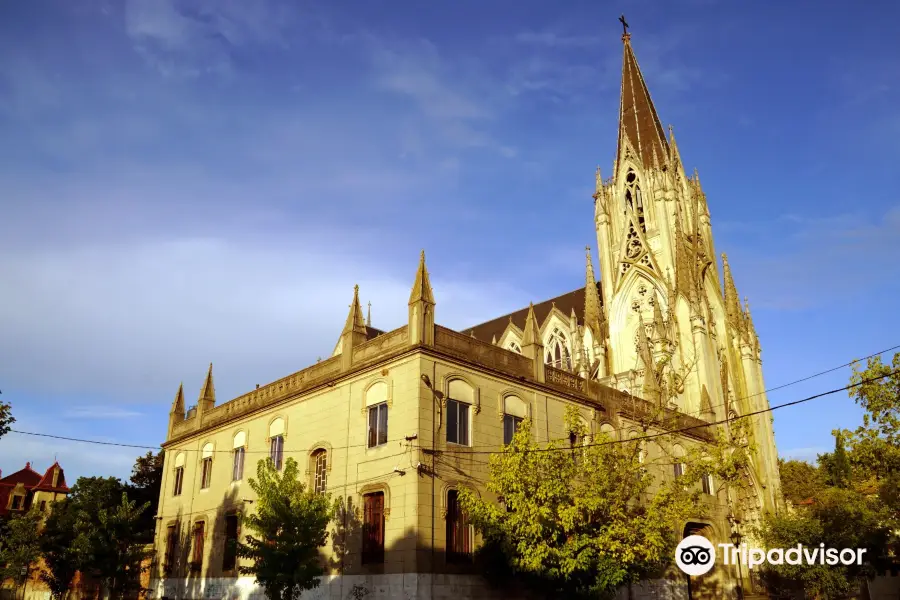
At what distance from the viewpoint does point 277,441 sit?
97.9ft

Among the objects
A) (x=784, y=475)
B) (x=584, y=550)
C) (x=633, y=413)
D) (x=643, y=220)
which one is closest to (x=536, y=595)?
(x=584, y=550)

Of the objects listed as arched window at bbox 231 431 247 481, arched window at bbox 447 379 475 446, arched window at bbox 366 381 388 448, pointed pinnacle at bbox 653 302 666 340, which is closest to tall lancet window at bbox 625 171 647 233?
pointed pinnacle at bbox 653 302 666 340

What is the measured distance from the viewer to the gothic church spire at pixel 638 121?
207 ft

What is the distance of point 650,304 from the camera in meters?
56.1

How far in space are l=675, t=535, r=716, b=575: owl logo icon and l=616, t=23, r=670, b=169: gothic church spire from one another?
121 ft

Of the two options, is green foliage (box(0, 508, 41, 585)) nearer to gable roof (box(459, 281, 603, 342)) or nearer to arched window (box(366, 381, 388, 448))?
arched window (box(366, 381, 388, 448))

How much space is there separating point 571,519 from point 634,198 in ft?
150

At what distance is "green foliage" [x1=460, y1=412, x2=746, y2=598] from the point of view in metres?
21.2

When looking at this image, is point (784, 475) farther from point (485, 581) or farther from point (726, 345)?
point (485, 581)

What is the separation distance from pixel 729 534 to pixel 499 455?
66.9ft

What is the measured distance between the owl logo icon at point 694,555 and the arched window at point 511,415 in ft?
29.2

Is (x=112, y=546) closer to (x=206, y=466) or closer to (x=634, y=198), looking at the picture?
(x=206, y=466)

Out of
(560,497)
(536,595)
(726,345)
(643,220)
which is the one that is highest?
(643,220)

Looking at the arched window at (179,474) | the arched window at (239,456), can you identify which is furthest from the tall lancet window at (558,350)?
the arched window at (239,456)
